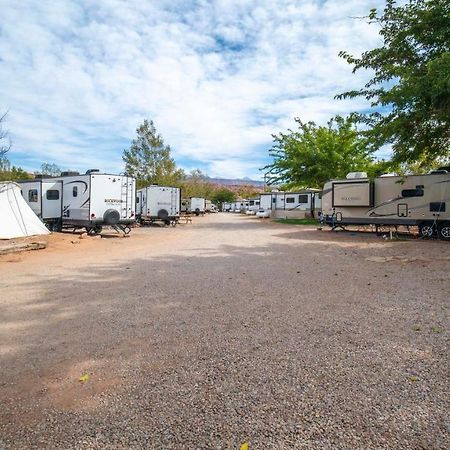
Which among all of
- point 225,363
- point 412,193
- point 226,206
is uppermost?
point 226,206

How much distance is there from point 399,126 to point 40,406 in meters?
10.9

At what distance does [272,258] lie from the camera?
10.1 m

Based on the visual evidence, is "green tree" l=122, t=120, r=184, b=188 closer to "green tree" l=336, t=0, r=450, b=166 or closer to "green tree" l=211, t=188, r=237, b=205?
"green tree" l=336, t=0, r=450, b=166

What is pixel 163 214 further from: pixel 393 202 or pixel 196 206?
pixel 196 206

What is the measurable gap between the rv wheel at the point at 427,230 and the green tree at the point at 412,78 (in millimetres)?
4075

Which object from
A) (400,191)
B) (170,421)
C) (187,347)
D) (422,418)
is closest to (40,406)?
(170,421)

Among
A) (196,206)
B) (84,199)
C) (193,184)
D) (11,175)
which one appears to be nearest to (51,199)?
(84,199)

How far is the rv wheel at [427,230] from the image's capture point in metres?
15.4

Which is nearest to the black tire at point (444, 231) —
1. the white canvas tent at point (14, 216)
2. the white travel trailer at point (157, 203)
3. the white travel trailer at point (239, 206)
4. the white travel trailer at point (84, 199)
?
the white travel trailer at point (84, 199)

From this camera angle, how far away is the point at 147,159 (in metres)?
35.0

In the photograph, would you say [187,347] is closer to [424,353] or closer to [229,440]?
[229,440]

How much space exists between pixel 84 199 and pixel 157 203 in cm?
806

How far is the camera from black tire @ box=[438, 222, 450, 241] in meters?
14.8

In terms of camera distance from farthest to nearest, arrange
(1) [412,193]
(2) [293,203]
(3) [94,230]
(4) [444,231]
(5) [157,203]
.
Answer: (2) [293,203] < (5) [157,203] < (3) [94,230] < (1) [412,193] < (4) [444,231]
